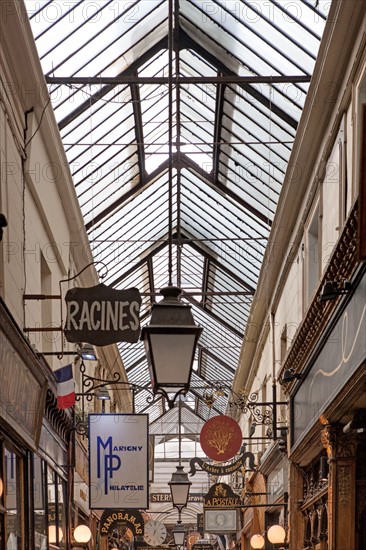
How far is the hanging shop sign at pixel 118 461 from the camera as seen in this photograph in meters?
13.2

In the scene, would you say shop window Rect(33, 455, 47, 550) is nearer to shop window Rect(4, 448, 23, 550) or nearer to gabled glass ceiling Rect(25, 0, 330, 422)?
shop window Rect(4, 448, 23, 550)

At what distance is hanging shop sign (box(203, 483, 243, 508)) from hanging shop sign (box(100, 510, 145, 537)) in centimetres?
265

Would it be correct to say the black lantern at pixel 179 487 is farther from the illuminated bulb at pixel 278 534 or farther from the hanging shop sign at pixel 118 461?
the hanging shop sign at pixel 118 461

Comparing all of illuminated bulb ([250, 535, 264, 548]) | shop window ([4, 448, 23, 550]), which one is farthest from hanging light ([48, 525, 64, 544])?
illuminated bulb ([250, 535, 264, 548])

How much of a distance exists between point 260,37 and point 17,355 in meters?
5.90

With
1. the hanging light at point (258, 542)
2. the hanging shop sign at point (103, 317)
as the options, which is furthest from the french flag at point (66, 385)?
the hanging light at point (258, 542)

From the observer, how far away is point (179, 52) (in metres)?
15.5

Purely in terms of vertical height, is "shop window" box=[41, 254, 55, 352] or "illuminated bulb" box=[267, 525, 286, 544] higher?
"shop window" box=[41, 254, 55, 352]

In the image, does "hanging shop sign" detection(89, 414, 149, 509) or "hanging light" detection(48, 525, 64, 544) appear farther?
"hanging shop sign" detection(89, 414, 149, 509)

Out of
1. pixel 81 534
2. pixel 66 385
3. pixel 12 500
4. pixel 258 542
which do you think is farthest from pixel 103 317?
pixel 258 542

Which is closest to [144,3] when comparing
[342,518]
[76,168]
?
[76,168]

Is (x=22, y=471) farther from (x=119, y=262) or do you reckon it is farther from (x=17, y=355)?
(x=119, y=262)

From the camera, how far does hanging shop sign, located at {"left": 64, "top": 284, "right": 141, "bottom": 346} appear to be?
9.84m

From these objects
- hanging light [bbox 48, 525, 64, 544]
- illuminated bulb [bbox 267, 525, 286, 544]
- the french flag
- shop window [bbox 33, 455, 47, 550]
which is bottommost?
illuminated bulb [bbox 267, 525, 286, 544]
